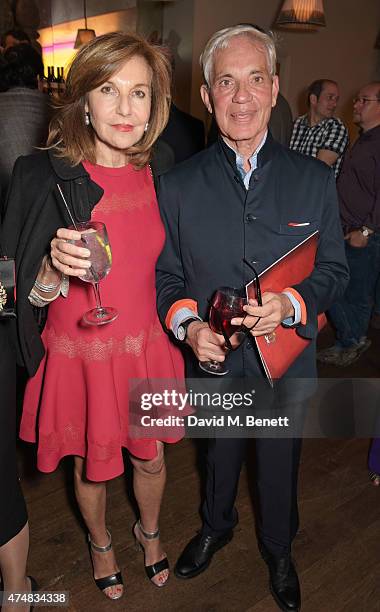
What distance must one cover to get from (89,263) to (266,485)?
102cm

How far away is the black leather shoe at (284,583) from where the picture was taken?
190cm

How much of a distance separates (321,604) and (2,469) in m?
1.27

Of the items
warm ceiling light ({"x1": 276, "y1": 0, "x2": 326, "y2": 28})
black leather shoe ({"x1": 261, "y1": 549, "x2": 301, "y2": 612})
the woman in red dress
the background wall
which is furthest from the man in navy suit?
warm ceiling light ({"x1": 276, "y1": 0, "x2": 326, "y2": 28})

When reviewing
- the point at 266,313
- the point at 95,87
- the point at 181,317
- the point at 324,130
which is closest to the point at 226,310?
the point at 266,313

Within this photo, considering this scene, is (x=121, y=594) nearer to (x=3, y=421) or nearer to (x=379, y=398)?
(x=3, y=421)

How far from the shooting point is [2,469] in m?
1.51

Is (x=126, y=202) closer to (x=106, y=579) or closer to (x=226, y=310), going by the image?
(x=226, y=310)

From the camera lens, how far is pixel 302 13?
18.2 feet

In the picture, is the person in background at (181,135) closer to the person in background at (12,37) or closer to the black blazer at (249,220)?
the black blazer at (249,220)

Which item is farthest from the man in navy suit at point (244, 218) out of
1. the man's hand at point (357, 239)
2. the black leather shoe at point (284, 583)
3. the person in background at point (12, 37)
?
the person in background at point (12, 37)

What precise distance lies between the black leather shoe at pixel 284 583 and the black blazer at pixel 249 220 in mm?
788

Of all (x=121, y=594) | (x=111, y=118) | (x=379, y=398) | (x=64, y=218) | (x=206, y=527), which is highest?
(x=111, y=118)

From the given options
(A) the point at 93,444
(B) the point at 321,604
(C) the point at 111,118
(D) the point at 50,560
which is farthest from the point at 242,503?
(C) the point at 111,118

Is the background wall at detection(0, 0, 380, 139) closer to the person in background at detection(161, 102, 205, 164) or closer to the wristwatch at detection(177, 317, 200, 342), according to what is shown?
the person in background at detection(161, 102, 205, 164)
